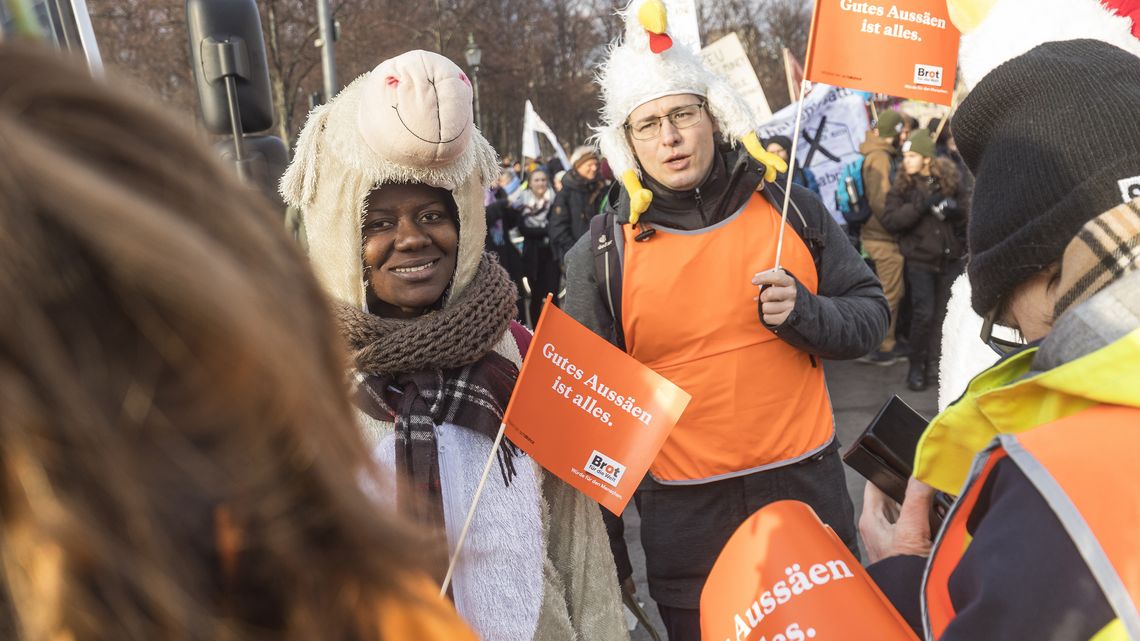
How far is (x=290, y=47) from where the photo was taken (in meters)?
21.7

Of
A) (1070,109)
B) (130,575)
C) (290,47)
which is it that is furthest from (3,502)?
(290,47)

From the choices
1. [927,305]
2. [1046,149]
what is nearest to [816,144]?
[927,305]

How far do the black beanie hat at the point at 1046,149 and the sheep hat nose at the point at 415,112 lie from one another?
978mm

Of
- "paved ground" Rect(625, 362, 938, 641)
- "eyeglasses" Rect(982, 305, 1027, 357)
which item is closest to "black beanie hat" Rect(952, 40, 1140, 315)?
"eyeglasses" Rect(982, 305, 1027, 357)

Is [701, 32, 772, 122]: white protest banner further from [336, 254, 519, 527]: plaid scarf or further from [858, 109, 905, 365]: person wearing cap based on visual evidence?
[336, 254, 519, 527]: plaid scarf

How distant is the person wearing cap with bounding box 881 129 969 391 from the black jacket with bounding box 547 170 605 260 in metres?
2.62

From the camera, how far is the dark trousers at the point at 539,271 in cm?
933

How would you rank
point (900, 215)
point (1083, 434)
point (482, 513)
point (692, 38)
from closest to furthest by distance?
point (1083, 434) < point (482, 513) < point (692, 38) < point (900, 215)

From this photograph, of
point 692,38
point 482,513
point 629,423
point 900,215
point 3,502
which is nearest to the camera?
point 3,502

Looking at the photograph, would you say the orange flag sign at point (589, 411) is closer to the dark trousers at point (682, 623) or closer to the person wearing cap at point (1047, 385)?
the person wearing cap at point (1047, 385)

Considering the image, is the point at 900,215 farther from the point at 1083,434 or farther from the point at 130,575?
the point at 130,575

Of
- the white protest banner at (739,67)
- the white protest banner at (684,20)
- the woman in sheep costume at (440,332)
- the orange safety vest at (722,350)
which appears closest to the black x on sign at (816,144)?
the white protest banner at (739,67)

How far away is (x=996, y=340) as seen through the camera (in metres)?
1.96

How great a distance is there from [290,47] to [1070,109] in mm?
23055
